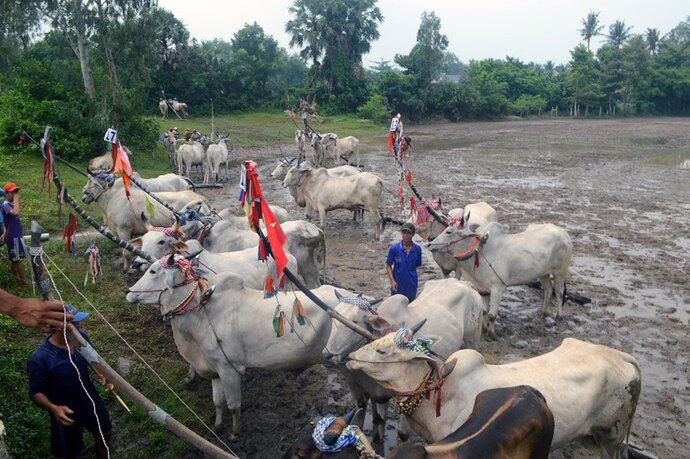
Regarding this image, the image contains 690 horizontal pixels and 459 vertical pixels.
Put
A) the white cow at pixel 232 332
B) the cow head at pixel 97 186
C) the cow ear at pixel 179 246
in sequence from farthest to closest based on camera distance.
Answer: the cow head at pixel 97 186, the cow ear at pixel 179 246, the white cow at pixel 232 332

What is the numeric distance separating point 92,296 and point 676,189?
1953 cm

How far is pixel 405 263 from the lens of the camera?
Answer: 685cm

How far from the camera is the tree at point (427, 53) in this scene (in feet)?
145

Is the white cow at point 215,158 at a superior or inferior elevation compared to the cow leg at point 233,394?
superior

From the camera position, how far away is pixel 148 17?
2088 centimetres

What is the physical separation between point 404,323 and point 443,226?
3.79m

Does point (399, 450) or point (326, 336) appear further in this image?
point (326, 336)

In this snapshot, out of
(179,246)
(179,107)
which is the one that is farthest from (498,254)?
(179,107)

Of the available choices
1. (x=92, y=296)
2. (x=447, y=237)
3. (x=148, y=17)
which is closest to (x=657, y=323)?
(x=447, y=237)

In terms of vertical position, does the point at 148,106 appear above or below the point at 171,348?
above

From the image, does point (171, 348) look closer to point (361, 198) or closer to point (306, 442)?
point (306, 442)

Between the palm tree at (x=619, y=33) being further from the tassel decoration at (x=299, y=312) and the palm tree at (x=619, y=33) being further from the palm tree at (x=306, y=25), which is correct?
the tassel decoration at (x=299, y=312)

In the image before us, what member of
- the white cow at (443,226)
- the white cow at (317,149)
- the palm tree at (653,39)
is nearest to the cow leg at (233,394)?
the white cow at (443,226)

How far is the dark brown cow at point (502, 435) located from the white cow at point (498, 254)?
434cm
